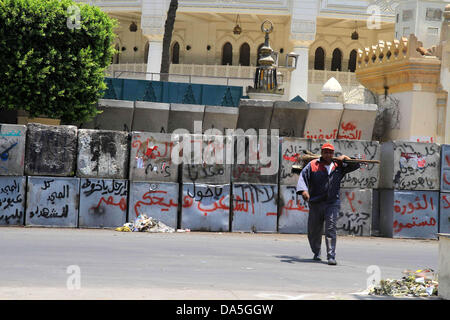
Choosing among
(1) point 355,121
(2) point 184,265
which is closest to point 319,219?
(2) point 184,265

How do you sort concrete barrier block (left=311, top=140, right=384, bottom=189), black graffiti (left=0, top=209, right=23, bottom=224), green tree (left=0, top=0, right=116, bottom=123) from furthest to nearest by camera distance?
1. green tree (left=0, top=0, right=116, bottom=123)
2. concrete barrier block (left=311, top=140, right=384, bottom=189)
3. black graffiti (left=0, top=209, right=23, bottom=224)

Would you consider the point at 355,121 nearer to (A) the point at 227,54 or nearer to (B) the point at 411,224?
(B) the point at 411,224

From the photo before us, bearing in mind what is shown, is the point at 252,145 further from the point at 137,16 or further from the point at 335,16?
the point at 137,16

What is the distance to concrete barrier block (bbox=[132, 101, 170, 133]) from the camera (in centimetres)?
Answer: 2244

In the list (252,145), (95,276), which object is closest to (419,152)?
(252,145)

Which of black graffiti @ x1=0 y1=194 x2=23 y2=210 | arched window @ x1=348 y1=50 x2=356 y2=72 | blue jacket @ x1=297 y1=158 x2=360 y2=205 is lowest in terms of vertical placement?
black graffiti @ x1=0 y1=194 x2=23 y2=210

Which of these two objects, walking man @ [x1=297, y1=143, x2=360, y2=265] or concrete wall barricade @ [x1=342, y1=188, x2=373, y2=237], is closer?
walking man @ [x1=297, y1=143, x2=360, y2=265]

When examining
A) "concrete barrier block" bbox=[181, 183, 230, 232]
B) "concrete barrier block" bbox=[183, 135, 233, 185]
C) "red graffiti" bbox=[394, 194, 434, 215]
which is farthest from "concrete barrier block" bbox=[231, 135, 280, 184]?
"red graffiti" bbox=[394, 194, 434, 215]

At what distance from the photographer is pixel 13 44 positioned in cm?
2402

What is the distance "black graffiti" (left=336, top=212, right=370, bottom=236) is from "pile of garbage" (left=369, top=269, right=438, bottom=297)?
28.0 ft

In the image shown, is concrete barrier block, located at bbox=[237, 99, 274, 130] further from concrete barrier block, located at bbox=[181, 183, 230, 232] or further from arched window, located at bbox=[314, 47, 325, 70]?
arched window, located at bbox=[314, 47, 325, 70]

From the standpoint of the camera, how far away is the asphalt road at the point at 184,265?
8.05 m

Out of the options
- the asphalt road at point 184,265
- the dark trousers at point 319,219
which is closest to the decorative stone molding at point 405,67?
the asphalt road at point 184,265

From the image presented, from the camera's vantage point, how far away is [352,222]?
17.8 metres
